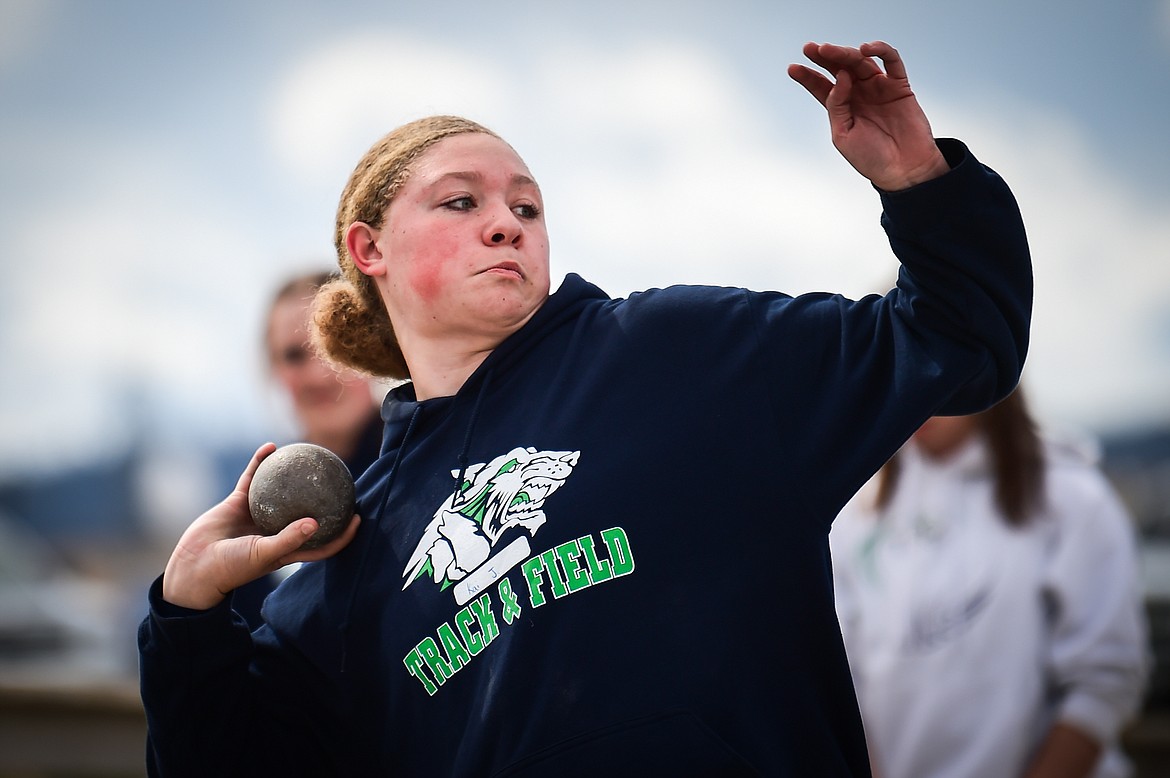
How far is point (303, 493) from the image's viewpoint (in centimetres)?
238

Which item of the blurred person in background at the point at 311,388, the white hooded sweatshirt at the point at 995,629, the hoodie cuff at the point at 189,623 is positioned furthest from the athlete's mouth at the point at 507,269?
the white hooded sweatshirt at the point at 995,629

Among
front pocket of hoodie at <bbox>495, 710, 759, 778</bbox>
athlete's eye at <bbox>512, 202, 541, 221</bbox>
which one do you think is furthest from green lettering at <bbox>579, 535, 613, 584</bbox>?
athlete's eye at <bbox>512, 202, 541, 221</bbox>

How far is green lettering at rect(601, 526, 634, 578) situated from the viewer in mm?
2053

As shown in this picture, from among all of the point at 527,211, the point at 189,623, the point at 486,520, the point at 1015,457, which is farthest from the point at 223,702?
the point at 1015,457

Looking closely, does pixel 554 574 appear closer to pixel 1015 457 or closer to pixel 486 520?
pixel 486 520

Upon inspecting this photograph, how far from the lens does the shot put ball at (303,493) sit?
2.38m

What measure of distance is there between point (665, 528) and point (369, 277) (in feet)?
3.36

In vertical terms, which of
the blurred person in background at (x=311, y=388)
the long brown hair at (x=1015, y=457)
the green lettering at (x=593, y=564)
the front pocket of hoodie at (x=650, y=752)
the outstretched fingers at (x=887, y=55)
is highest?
the blurred person in background at (x=311, y=388)

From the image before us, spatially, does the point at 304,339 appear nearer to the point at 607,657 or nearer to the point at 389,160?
the point at 389,160

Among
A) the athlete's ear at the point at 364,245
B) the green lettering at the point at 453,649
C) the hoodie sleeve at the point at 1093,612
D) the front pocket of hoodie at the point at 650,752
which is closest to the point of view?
the front pocket of hoodie at the point at 650,752

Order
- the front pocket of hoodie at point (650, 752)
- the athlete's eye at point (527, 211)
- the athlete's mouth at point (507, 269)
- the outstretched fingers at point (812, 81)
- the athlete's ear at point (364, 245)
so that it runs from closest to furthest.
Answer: the front pocket of hoodie at point (650, 752), the outstretched fingers at point (812, 81), the athlete's mouth at point (507, 269), the athlete's eye at point (527, 211), the athlete's ear at point (364, 245)

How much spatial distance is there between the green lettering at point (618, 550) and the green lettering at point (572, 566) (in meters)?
0.05

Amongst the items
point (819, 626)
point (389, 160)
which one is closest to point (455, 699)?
point (819, 626)

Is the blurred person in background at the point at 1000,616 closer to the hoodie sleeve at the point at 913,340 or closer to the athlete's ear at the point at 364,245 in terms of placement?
the hoodie sleeve at the point at 913,340
